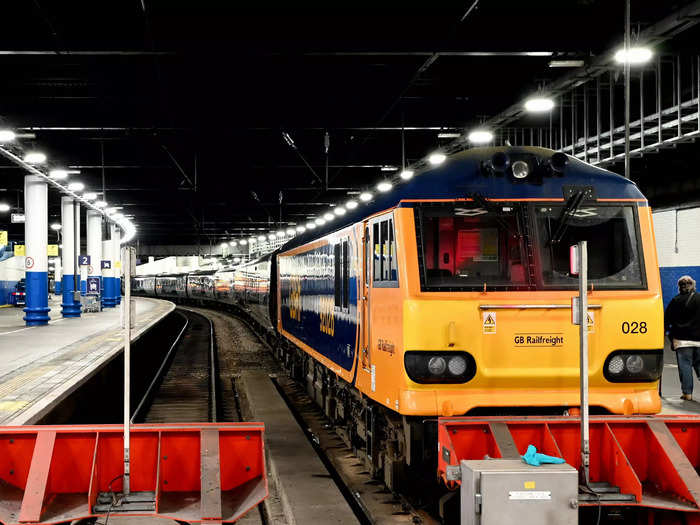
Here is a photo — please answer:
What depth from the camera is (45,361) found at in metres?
16.5

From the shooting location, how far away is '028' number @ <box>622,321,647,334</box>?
277 inches

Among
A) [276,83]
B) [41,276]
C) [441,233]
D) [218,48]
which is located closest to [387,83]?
[276,83]

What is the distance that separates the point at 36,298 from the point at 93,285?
35.5 ft

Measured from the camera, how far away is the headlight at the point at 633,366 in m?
7.04

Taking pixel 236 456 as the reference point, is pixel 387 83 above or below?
above

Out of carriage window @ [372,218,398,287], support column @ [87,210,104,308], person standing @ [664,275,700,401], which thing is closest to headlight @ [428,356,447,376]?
carriage window @ [372,218,398,287]

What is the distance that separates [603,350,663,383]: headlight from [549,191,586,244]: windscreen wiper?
1.09 metres

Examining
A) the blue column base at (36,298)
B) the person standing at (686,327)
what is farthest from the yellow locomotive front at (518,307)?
the blue column base at (36,298)

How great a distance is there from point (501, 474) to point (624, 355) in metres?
2.22

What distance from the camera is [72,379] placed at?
12984mm

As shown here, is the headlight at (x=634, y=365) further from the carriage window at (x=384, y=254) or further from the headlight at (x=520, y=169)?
the carriage window at (x=384, y=254)

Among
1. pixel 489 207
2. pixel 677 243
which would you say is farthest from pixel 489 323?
pixel 677 243

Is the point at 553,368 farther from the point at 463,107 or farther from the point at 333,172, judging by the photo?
the point at 333,172

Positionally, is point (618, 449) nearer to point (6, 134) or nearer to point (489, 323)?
point (489, 323)
